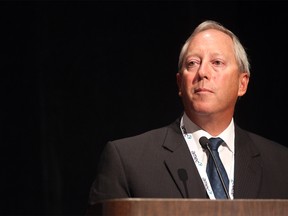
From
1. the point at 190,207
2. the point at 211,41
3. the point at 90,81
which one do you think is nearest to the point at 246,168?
the point at 211,41

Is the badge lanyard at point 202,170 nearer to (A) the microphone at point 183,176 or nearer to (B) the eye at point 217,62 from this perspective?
(A) the microphone at point 183,176

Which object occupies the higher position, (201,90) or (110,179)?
(201,90)

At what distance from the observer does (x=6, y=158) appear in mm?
3896

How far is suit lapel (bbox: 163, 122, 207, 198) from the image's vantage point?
2564 mm

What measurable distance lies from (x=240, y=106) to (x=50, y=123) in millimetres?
1232

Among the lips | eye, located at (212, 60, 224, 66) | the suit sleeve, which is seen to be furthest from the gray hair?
the suit sleeve

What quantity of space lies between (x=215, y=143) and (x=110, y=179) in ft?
1.60

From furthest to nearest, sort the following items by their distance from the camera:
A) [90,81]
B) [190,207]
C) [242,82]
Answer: [90,81] → [242,82] → [190,207]

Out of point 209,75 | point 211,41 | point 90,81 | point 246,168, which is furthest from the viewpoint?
point 90,81

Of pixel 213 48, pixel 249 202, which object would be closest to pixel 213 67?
pixel 213 48

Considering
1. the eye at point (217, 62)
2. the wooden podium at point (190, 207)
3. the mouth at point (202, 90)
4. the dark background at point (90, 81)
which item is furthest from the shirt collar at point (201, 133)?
the dark background at point (90, 81)

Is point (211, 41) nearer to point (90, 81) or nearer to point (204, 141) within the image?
point (204, 141)

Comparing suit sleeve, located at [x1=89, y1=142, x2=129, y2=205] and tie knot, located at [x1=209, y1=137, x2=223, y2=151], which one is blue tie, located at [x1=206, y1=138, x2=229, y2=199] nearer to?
tie knot, located at [x1=209, y1=137, x2=223, y2=151]

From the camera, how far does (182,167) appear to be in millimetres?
2637
